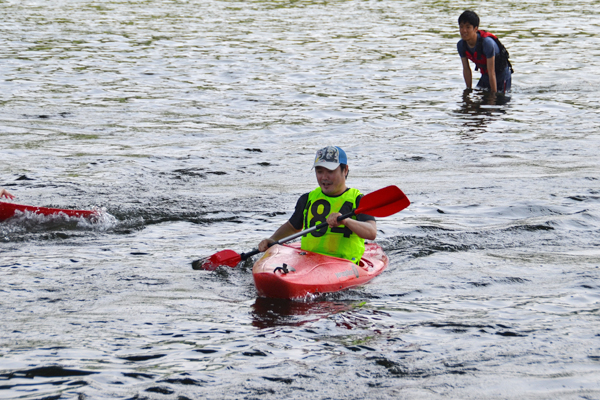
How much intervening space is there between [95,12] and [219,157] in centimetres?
1834

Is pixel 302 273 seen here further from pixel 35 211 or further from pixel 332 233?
pixel 35 211

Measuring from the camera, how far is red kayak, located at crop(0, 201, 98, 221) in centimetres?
750

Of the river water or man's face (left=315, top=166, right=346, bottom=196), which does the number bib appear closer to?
man's face (left=315, top=166, right=346, bottom=196)

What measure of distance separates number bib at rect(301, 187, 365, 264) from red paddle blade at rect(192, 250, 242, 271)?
60 centimetres

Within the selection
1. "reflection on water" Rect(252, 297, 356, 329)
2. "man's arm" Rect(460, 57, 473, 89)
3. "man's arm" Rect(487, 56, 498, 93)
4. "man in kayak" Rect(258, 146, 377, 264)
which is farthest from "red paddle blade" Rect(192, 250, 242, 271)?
"man's arm" Rect(460, 57, 473, 89)

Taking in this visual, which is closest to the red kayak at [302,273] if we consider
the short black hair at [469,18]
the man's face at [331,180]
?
the man's face at [331,180]

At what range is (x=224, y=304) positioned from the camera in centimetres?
554

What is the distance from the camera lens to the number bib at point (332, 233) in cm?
613

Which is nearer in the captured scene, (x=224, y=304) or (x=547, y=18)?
(x=224, y=304)

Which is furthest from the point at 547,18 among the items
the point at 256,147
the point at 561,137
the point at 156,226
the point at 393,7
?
the point at 156,226

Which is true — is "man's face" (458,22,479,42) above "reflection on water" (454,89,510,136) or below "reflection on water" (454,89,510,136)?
above

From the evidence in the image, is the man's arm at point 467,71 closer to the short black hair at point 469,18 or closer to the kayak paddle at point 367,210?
the short black hair at point 469,18

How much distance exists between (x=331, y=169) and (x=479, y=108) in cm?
837

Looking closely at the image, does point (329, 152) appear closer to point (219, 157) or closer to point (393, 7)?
point (219, 157)
